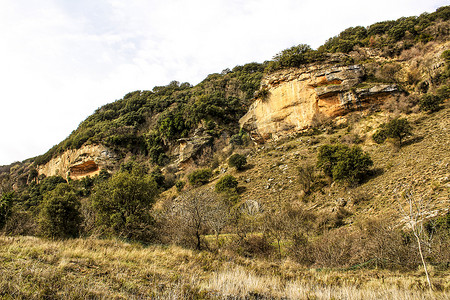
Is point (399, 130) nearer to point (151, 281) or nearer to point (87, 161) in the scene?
point (151, 281)

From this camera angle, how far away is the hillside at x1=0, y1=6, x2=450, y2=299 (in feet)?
19.5

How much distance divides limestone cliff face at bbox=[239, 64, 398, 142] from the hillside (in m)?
0.19

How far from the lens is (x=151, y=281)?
5.38m

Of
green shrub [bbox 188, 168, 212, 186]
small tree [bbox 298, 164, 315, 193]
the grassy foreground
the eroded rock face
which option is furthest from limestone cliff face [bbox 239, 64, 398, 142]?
the grassy foreground

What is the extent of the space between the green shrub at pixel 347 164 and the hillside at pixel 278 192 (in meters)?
0.12

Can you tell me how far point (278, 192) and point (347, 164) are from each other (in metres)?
7.20

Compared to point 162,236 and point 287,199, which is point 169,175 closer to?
point 287,199

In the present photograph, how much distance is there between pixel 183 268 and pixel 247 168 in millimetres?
25002

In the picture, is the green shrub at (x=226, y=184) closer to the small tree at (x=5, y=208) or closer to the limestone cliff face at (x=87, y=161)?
the small tree at (x=5, y=208)

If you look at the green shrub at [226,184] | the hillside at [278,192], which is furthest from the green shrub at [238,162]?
the green shrub at [226,184]

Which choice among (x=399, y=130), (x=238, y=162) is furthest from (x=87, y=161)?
(x=399, y=130)

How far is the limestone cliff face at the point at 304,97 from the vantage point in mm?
31391

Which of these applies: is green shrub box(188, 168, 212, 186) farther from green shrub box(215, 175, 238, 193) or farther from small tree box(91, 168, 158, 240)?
small tree box(91, 168, 158, 240)

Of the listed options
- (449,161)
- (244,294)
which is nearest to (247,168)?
(449,161)
